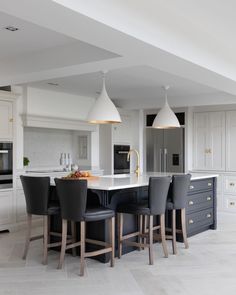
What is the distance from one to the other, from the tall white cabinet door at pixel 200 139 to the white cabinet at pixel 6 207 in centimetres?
398

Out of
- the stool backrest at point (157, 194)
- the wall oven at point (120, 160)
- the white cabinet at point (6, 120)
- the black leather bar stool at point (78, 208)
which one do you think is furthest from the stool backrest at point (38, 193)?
the wall oven at point (120, 160)

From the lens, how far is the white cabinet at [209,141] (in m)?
7.48

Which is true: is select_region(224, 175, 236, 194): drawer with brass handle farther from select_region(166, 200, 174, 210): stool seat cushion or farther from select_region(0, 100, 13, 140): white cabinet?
select_region(0, 100, 13, 140): white cabinet

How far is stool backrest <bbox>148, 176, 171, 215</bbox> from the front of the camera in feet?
13.6

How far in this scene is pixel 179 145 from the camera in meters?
8.05

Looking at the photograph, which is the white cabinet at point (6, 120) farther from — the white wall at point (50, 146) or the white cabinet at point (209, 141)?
the white cabinet at point (209, 141)

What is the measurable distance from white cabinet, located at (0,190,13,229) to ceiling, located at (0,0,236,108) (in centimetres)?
177

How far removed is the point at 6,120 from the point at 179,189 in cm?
292

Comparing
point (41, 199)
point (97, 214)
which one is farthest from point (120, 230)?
point (41, 199)

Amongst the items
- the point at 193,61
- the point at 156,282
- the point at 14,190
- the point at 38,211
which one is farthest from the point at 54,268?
the point at 193,61

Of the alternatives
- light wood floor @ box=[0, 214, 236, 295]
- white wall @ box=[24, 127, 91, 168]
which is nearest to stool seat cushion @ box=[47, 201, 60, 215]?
light wood floor @ box=[0, 214, 236, 295]

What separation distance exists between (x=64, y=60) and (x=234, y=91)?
2.89 m

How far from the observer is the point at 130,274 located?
151 inches

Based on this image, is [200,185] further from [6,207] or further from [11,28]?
[11,28]
